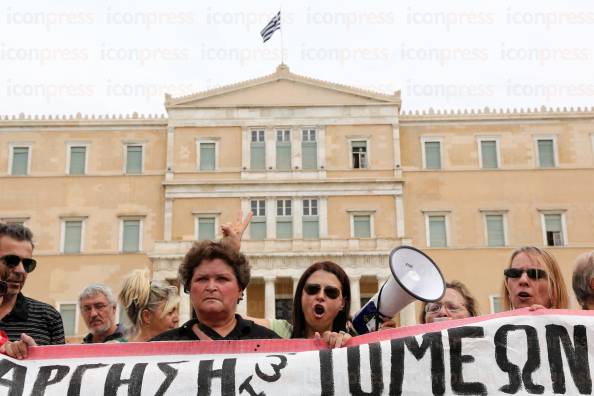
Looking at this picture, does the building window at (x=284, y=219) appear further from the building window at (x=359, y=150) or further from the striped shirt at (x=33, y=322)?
the striped shirt at (x=33, y=322)

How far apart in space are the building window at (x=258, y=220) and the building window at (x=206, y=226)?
5.49ft

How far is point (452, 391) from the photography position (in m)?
4.11

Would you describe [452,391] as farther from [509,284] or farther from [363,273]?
[363,273]

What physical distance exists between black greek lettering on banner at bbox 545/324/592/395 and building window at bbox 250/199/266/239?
27.2 metres

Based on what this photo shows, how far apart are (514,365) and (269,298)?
994 inches

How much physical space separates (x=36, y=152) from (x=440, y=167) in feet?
59.6

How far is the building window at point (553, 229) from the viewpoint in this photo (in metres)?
31.7

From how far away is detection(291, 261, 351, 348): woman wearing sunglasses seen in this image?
4.89 m

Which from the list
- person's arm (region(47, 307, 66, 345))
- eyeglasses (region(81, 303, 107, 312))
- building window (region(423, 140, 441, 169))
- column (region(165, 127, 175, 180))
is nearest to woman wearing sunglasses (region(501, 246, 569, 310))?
person's arm (region(47, 307, 66, 345))

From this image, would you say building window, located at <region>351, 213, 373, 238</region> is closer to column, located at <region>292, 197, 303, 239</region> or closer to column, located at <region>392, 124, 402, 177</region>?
column, located at <region>292, 197, 303, 239</region>

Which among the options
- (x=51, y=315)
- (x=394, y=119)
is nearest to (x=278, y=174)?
(x=394, y=119)

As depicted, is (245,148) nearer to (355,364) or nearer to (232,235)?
(232,235)

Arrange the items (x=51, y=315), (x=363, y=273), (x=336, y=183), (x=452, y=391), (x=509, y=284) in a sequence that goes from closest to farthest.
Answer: (x=452, y=391) → (x=509, y=284) → (x=51, y=315) → (x=363, y=273) → (x=336, y=183)

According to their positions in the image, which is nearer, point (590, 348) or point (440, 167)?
point (590, 348)
